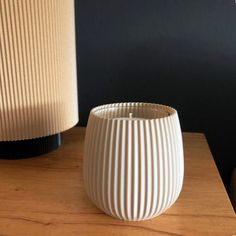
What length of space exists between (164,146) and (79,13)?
502 mm

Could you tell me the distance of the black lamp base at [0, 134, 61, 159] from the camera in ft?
1.76

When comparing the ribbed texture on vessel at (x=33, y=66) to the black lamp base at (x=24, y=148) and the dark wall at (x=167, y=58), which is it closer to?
the black lamp base at (x=24, y=148)

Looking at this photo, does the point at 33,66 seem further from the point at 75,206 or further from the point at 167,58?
the point at 167,58

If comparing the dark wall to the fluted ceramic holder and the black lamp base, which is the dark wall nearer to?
the black lamp base

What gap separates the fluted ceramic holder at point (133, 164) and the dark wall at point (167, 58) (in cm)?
39

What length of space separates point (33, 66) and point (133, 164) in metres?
0.25

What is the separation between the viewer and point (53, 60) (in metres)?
0.49

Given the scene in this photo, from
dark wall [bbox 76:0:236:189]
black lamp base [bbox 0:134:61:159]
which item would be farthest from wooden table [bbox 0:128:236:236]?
dark wall [bbox 76:0:236:189]

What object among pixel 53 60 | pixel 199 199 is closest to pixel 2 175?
pixel 53 60

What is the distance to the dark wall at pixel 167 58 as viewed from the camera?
68 cm

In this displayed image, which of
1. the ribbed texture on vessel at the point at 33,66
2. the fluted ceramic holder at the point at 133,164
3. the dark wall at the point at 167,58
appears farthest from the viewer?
the dark wall at the point at 167,58

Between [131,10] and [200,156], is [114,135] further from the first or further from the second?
[131,10]

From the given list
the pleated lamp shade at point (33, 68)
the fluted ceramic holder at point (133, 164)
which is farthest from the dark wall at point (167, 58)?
the fluted ceramic holder at point (133, 164)

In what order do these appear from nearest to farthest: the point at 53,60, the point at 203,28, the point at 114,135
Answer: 1. the point at 114,135
2. the point at 53,60
3. the point at 203,28
